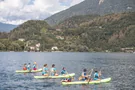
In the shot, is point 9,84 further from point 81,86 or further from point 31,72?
point 31,72

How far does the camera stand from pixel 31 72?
74.6 m

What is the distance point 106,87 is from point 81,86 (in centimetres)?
495

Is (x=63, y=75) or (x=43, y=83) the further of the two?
(x=63, y=75)

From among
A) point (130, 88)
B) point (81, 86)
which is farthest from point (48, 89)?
point (130, 88)

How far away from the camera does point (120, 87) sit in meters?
51.7

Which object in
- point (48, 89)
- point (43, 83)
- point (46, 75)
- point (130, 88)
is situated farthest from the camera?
point (46, 75)

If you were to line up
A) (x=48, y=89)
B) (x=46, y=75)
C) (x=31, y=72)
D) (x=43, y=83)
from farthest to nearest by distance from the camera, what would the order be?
(x=31, y=72)
(x=46, y=75)
(x=43, y=83)
(x=48, y=89)

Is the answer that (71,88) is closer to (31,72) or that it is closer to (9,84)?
(9,84)

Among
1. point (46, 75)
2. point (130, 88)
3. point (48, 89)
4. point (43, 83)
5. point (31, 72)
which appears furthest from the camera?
point (31, 72)

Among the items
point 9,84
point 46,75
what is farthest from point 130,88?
point 9,84

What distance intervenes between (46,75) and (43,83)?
687cm

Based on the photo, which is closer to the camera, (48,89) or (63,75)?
(48,89)

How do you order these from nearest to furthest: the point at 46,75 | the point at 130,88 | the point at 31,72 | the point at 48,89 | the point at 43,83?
the point at 48,89
the point at 130,88
the point at 43,83
the point at 46,75
the point at 31,72

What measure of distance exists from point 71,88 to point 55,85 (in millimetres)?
3929
